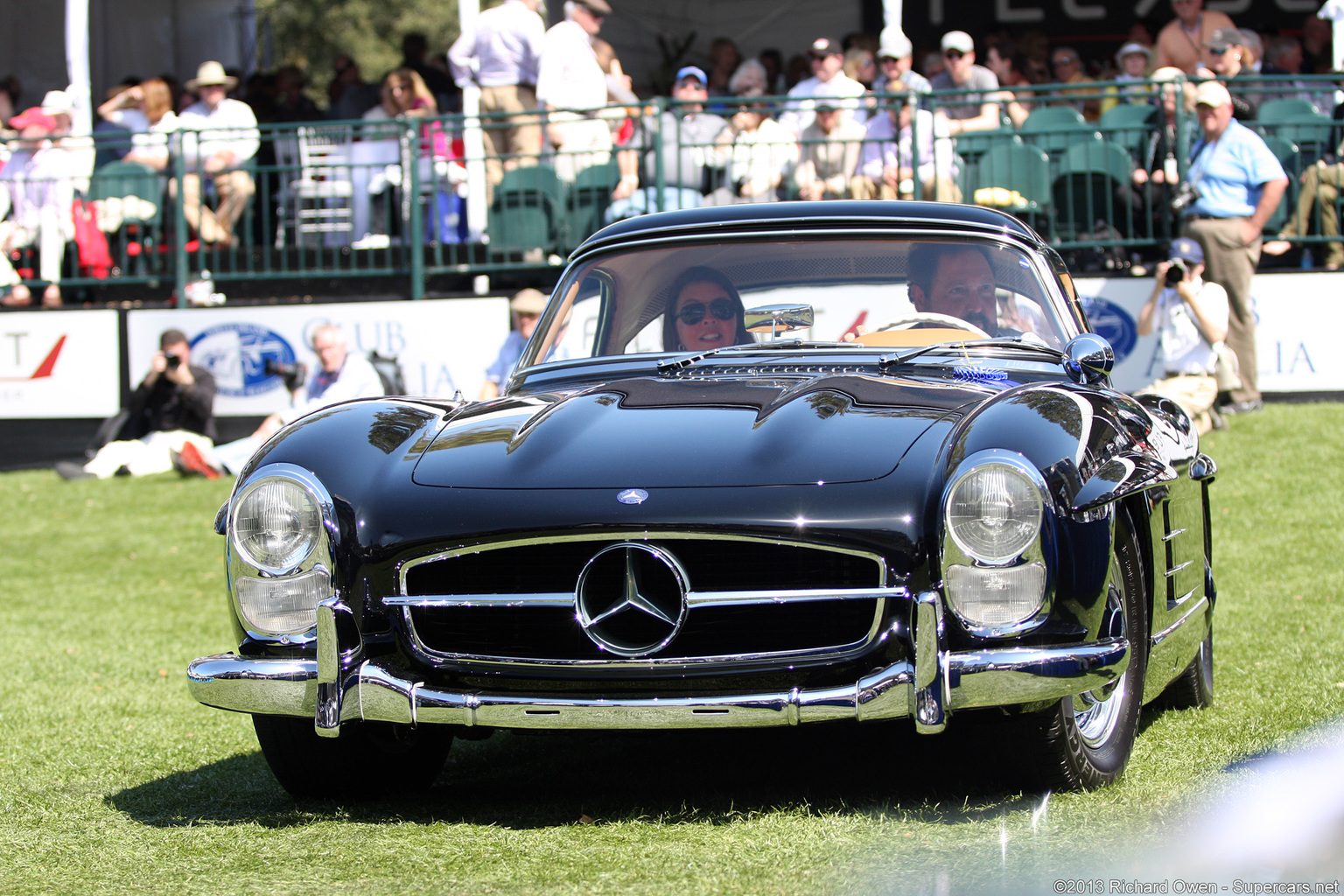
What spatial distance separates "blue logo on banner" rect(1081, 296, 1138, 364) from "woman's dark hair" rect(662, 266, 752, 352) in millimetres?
6627

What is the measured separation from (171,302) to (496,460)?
10.2m

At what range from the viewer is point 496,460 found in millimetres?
3451

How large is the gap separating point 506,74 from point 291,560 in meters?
9.57

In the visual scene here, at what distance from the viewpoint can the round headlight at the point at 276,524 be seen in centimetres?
344

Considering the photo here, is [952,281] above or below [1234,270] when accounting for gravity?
below

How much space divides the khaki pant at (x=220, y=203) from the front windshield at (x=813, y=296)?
877cm

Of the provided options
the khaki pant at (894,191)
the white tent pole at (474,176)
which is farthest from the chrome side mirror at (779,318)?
the white tent pole at (474,176)

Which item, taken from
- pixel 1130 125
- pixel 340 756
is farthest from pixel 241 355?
pixel 340 756

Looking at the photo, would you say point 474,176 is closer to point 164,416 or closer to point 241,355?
point 241,355

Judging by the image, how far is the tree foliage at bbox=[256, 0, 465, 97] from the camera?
42.8 meters

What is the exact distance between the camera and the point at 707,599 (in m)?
3.15

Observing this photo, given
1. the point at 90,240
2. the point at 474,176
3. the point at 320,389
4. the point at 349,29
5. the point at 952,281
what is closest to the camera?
the point at 952,281

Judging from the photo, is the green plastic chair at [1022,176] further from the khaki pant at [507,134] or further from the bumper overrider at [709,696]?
the bumper overrider at [709,696]

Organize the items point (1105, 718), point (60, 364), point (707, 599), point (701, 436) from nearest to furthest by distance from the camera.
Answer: point (707, 599) < point (701, 436) < point (1105, 718) < point (60, 364)
